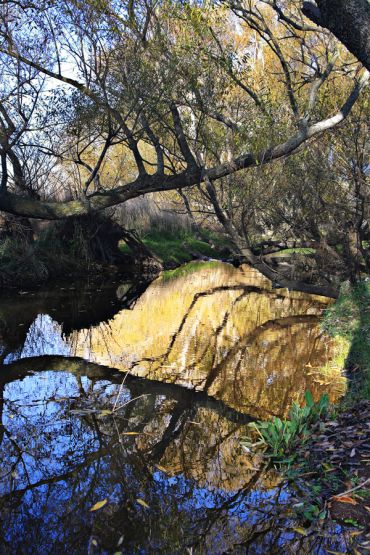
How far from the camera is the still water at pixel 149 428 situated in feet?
13.4

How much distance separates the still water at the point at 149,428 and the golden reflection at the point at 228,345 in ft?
0.14

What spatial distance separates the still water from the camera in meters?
4.07

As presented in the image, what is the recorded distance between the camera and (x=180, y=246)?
27.5 metres

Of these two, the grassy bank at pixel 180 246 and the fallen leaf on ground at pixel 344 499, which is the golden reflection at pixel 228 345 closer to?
the fallen leaf on ground at pixel 344 499

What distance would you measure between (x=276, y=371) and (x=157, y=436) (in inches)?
129

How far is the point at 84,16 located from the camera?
9.88 meters

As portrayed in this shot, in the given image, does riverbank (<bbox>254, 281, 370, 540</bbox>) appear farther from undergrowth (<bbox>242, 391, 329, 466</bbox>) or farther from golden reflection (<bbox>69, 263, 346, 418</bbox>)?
golden reflection (<bbox>69, 263, 346, 418</bbox>)

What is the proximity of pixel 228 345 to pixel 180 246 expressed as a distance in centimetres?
1719

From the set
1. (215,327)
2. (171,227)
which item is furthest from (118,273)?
(215,327)

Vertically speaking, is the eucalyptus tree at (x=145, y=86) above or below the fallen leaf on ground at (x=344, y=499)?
above

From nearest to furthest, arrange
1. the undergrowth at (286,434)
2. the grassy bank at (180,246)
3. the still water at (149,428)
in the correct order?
the still water at (149,428) < the undergrowth at (286,434) < the grassy bank at (180,246)

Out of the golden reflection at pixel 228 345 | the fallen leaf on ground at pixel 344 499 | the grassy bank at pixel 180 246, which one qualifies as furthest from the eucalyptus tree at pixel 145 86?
the grassy bank at pixel 180 246

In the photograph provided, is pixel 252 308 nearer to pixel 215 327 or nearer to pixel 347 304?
pixel 215 327

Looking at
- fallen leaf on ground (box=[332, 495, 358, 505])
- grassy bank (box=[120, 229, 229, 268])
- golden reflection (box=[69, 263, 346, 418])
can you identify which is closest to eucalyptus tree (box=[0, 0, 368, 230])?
golden reflection (box=[69, 263, 346, 418])
